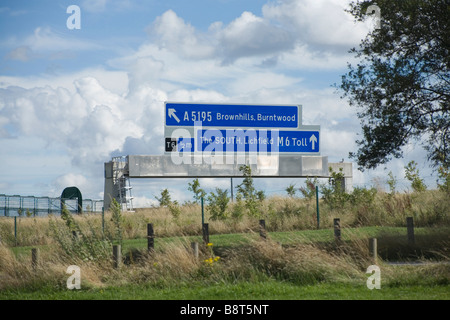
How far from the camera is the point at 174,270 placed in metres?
14.3

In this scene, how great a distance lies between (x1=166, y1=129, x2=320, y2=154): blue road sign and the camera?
25.2 m

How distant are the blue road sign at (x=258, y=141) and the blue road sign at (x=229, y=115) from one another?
69cm

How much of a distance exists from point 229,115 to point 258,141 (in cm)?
197

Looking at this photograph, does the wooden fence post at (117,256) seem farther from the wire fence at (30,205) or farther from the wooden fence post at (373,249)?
the wire fence at (30,205)

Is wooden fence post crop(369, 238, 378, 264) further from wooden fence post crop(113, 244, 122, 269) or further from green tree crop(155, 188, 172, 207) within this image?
green tree crop(155, 188, 172, 207)

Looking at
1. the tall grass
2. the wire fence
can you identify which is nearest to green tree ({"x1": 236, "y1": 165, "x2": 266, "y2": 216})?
the tall grass

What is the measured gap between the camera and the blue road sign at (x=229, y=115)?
79.2 ft

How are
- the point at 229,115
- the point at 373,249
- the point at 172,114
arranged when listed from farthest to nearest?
the point at 229,115 < the point at 172,114 < the point at 373,249

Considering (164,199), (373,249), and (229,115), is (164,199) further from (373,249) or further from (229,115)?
(373,249)

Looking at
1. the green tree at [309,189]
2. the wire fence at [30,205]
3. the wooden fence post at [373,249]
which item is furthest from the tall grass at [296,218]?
the wire fence at [30,205]

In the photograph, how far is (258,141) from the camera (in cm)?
2564

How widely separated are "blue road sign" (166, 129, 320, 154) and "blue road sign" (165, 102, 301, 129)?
0.69m

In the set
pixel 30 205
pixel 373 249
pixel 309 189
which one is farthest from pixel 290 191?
pixel 30 205
